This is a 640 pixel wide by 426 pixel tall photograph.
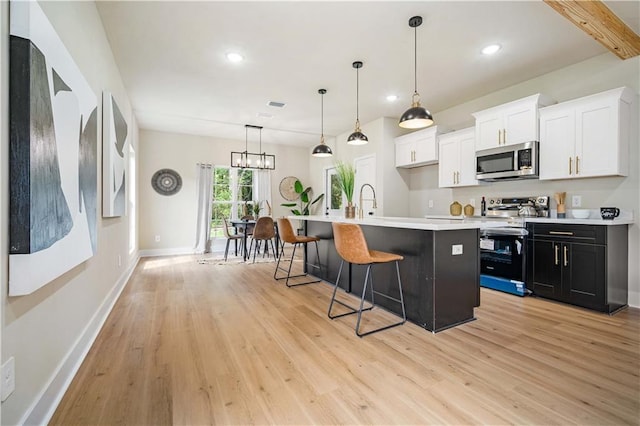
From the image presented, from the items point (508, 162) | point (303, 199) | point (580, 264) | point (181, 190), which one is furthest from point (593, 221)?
point (181, 190)

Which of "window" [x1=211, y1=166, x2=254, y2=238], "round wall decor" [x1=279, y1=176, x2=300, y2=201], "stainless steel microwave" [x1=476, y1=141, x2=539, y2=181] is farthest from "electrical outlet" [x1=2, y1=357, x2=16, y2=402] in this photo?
"round wall decor" [x1=279, y1=176, x2=300, y2=201]

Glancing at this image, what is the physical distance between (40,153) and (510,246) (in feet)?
14.0

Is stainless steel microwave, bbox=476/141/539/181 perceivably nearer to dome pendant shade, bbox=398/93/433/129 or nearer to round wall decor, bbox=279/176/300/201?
dome pendant shade, bbox=398/93/433/129

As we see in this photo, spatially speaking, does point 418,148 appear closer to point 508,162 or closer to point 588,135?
point 508,162

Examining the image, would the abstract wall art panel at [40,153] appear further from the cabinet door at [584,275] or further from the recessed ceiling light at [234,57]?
the cabinet door at [584,275]

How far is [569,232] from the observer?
3.23 meters

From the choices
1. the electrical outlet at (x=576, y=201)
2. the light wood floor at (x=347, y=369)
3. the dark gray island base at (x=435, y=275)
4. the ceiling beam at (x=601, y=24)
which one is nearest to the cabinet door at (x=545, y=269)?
the light wood floor at (x=347, y=369)

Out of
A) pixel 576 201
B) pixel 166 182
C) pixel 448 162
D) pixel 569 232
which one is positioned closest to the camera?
pixel 569 232

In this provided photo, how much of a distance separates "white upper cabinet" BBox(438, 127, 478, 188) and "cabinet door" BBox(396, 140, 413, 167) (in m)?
0.59

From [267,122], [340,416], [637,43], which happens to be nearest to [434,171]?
[637,43]

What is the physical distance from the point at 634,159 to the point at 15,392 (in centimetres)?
500

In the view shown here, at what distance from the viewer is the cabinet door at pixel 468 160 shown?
4.46 meters

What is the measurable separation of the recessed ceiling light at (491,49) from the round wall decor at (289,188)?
5.47m

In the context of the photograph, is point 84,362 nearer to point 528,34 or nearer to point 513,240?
point 513,240
